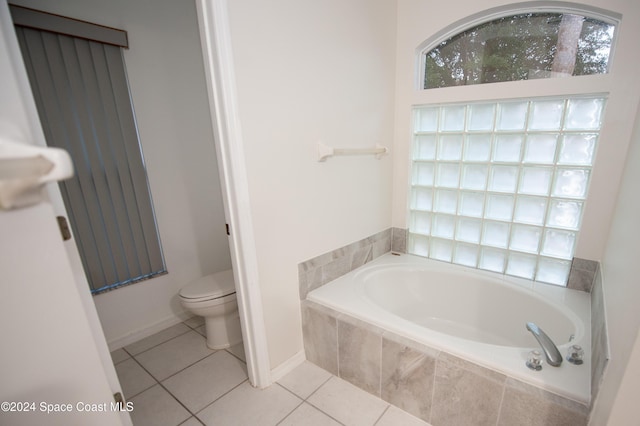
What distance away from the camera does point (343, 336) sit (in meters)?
1.47

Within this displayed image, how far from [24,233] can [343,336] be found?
1325 millimetres

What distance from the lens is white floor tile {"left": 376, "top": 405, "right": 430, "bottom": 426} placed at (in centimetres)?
128

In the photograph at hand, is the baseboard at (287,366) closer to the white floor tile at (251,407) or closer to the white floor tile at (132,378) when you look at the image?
the white floor tile at (251,407)

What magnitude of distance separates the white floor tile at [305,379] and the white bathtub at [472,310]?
0.43 metres

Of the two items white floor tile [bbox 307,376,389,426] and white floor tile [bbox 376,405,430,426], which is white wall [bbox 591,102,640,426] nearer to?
white floor tile [bbox 376,405,430,426]

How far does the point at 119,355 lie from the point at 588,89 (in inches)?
125

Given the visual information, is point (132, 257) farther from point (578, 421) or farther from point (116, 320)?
point (578, 421)

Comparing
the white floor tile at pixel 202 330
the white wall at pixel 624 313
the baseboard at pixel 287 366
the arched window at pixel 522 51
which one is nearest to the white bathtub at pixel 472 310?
the white wall at pixel 624 313

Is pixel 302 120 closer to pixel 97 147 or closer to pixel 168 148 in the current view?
pixel 168 148

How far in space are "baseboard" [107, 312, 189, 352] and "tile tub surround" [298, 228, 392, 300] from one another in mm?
→ 1231

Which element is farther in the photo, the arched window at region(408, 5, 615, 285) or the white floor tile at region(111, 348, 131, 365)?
the white floor tile at region(111, 348, 131, 365)

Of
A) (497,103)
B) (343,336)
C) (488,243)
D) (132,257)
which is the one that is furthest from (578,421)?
(132,257)

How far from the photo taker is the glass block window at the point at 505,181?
1521mm

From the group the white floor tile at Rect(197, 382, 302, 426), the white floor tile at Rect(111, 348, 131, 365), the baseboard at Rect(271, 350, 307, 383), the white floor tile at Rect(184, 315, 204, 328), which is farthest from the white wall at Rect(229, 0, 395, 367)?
the white floor tile at Rect(111, 348, 131, 365)
